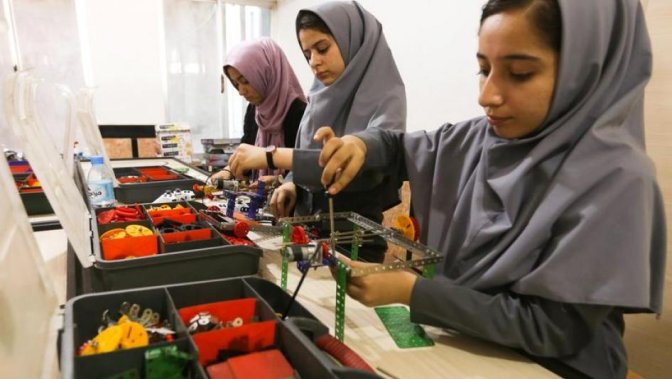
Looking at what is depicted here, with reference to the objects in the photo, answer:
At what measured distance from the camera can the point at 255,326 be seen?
0.57m

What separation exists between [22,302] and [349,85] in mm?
1038

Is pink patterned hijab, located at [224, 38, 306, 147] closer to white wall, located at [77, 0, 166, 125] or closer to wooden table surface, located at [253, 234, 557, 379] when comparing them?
wooden table surface, located at [253, 234, 557, 379]

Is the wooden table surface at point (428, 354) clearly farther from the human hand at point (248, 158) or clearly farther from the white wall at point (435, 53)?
the white wall at point (435, 53)

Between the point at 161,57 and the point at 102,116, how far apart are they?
76 centimetres

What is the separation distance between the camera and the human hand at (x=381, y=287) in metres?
0.67

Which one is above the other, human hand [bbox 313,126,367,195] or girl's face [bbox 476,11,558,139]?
girl's face [bbox 476,11,558,139]

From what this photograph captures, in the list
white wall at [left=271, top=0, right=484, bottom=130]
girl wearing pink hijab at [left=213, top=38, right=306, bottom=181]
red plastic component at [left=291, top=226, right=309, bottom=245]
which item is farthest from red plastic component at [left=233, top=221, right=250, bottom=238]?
white wall at [left=271, top=0, right=484, bottom=130]

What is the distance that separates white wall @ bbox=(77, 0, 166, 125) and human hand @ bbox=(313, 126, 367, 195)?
136 inches

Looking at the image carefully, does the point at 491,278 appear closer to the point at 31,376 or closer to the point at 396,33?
the point at 31,376

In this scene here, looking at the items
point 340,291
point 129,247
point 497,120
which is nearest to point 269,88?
point 129,247

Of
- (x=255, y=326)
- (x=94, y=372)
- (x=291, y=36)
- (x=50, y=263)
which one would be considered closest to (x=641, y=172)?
(x=255, y=326)

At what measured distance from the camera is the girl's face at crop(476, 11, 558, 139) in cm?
68

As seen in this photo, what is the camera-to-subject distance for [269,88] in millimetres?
1964

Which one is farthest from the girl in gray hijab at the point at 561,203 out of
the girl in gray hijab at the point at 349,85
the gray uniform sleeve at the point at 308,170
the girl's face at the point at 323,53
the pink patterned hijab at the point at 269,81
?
the pink patterned hijab at the point at 269,81
